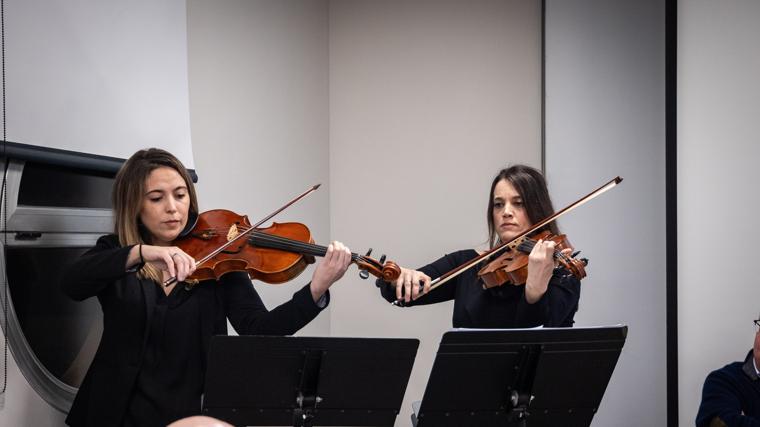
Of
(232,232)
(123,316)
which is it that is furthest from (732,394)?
(123,316)

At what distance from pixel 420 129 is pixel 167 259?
2.21 metres

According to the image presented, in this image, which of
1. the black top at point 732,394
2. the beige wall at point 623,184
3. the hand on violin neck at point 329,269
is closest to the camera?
the hand on violin neck at point 329,269

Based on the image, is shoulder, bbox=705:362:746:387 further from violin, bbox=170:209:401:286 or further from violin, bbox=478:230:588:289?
violin, bbox=170:209:401:286

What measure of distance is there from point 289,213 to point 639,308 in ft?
5.20

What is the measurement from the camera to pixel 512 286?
2.47 m

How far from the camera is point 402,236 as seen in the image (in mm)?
3883

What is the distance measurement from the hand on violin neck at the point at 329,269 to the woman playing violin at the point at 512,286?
0.23m

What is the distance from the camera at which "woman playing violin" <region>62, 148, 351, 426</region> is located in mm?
1899

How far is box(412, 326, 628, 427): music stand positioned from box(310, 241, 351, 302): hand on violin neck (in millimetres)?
387

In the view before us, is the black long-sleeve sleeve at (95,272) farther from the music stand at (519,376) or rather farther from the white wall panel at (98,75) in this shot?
the music stand at (519,376)

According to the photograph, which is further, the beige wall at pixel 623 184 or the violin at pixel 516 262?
the beige wall at pixel 623 184

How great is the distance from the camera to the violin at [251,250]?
2.11 m

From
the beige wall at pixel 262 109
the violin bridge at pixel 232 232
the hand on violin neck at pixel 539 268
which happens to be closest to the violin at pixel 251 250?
the violin bridge at pixel 232 232

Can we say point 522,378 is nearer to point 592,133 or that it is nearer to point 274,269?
point 274,269
